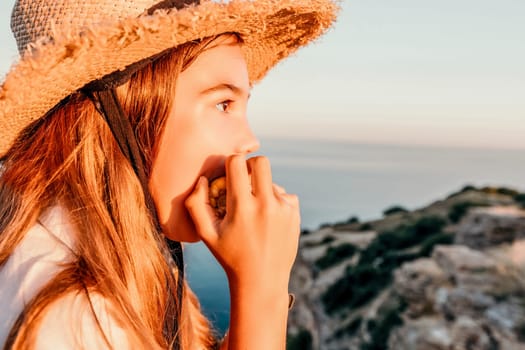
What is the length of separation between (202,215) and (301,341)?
21.1m

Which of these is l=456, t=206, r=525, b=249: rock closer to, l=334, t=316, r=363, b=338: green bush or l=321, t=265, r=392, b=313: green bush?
l=321, t=265, r=392, b=313: green bush

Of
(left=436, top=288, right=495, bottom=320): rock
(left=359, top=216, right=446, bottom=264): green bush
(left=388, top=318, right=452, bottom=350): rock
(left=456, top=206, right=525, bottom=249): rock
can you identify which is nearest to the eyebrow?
(left=388, top=318, right=452, bottom=350): rock

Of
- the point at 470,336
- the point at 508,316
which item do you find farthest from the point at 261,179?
the point at 508,316

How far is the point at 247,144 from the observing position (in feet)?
6.67

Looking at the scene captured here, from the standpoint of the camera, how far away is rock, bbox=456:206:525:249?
17.8 metres

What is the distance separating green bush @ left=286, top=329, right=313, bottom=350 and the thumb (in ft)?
67.9

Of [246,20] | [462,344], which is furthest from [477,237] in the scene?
[246,20]

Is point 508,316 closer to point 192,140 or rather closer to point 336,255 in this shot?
point 336,255

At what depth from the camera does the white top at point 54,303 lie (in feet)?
Answer: 5.18

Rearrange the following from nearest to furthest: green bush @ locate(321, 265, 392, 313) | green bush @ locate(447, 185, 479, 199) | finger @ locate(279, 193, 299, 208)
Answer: finger @ locate(279, 193, 299, 208), green bush @ locate(321, 265, 392, 313), green bush @ locate(447, 185, 479, 199)

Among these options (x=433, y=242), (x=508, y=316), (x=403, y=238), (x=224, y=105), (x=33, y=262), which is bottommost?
(x=508, y=316)

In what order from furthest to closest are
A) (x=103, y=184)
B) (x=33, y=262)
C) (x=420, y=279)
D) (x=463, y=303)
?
(x=420, y=279)
(x=463, y=303)
(x=103, y=184)
(x=33, y=262)

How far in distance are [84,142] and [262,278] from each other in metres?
0.61

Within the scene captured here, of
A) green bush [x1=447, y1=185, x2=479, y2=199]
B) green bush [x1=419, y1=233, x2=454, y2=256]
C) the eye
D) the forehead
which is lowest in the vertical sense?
green bush [x1=419, y1=233, x2=454, y2=256]
